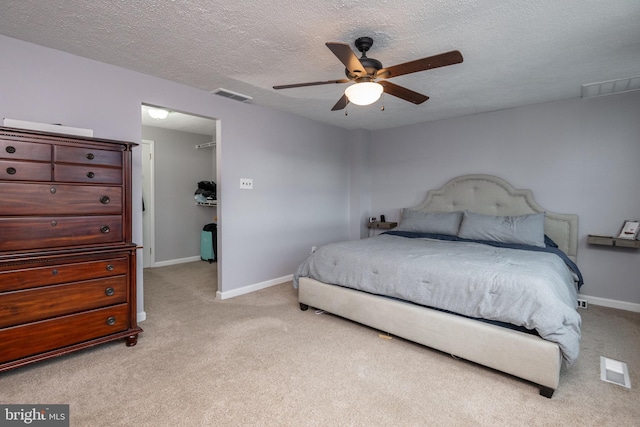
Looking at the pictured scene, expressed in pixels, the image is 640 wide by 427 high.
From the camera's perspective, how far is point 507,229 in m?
3.45

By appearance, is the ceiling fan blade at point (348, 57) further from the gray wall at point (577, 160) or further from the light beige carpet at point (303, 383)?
the gray wall at point (577, 160)

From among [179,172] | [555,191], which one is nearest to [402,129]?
[555,191]

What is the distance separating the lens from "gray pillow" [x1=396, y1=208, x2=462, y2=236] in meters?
3.96

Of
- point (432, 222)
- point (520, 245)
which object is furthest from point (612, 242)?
point (432, 222)

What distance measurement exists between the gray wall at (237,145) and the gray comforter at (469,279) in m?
0.96

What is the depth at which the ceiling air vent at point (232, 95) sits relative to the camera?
3361 mm

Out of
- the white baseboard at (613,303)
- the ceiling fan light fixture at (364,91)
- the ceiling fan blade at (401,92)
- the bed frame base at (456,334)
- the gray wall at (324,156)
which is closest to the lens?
the bed frame base at (456,334)

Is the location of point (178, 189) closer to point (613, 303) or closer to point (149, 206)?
point (149, 206)

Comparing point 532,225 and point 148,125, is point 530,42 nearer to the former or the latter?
point 532,225

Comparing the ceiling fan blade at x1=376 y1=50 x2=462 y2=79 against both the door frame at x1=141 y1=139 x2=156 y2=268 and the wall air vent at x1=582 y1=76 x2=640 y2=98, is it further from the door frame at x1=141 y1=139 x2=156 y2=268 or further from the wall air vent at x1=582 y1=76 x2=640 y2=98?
the door frame at x1=141 y1=139 x2=156 y2=268

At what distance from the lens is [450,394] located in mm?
1908

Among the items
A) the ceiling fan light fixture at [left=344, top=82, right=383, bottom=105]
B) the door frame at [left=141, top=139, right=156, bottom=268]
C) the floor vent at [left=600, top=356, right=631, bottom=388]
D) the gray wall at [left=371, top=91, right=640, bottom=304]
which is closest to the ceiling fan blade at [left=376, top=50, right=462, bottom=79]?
the ceiling fan light fixture at [left=344, top=82, right=383, bottom=105]

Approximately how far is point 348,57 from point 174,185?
456 cm

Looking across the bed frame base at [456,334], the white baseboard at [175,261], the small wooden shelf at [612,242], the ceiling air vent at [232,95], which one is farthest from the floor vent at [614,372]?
the white baseboard at [175,261]
